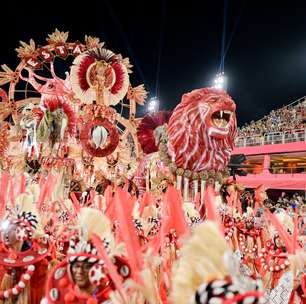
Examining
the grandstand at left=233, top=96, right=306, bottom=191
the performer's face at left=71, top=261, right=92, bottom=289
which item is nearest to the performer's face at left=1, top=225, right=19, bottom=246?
the performer's face at left=71, top=261, right=92, bottom=289

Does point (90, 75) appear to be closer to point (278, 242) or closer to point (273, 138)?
point (278, 242)

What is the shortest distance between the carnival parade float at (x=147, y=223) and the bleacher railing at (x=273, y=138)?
29.9ft

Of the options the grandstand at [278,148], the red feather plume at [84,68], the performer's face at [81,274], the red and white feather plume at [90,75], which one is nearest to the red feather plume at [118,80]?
the red and white feather plume at [90,75]

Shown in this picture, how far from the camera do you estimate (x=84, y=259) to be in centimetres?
179

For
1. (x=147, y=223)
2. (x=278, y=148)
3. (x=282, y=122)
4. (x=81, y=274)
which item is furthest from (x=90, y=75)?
(x=282, y=122)

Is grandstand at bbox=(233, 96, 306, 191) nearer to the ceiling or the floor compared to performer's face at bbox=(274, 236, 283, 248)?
nearer to the ceiling

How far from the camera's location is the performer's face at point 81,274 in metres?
1.80

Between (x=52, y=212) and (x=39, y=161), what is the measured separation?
461 cm

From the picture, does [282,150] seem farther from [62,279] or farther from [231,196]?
[62,279]

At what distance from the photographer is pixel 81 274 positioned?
180 cm

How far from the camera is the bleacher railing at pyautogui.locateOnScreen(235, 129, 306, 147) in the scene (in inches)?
600

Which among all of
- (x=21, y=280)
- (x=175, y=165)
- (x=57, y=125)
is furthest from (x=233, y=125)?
(x=57, y=125)

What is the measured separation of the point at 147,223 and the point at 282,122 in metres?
15.2

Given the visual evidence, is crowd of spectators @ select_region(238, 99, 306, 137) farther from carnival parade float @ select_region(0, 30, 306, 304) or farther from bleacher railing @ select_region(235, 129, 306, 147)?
carnival parade float @ select_region(0, 30, 306, 304)
